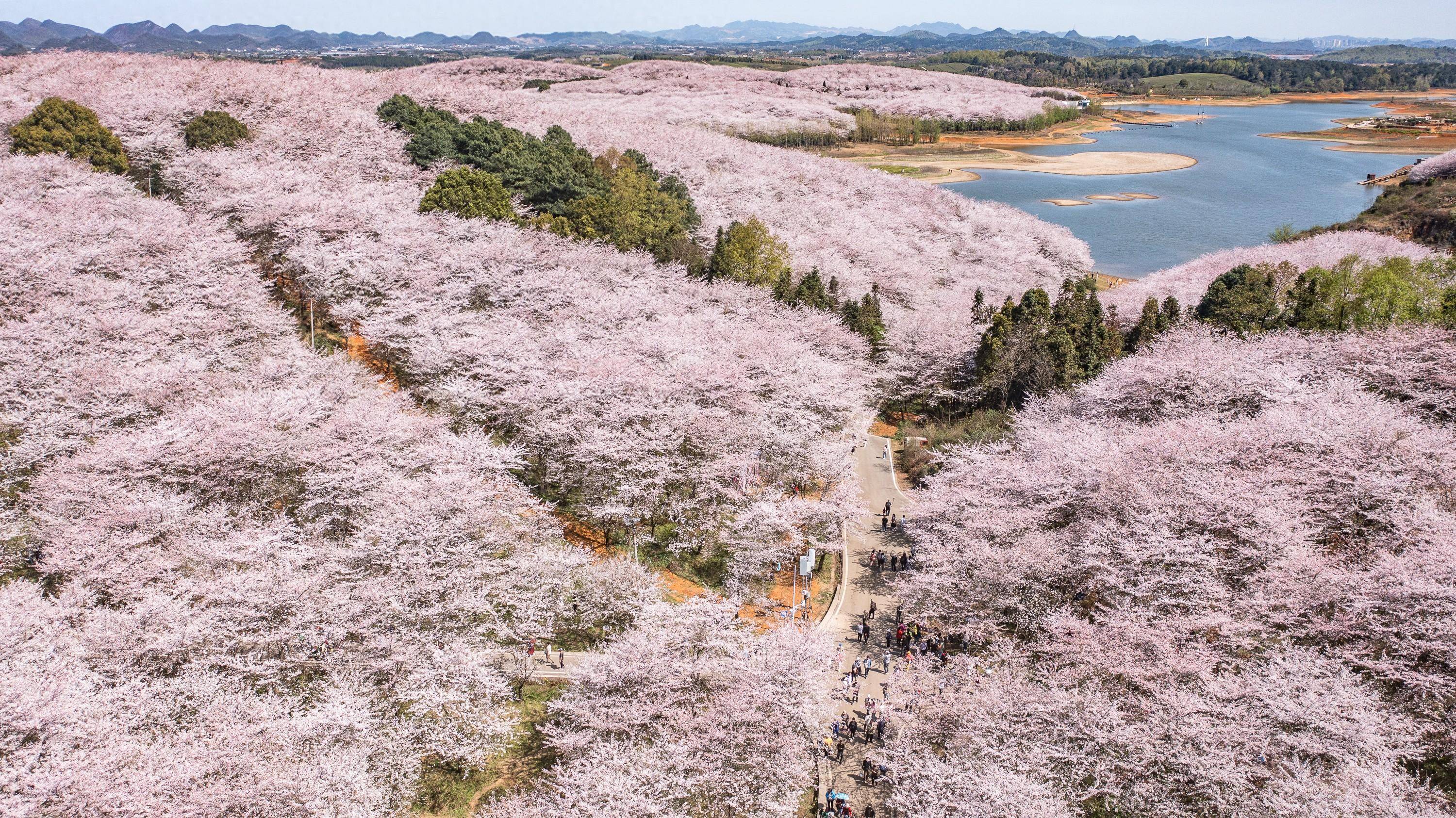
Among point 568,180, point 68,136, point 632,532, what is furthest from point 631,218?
point 68,136

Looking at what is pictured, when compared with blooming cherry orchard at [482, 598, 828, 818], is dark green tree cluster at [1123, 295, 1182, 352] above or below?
above

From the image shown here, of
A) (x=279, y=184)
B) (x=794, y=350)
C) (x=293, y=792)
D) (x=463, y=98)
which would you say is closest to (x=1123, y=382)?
(x=794, y=350)

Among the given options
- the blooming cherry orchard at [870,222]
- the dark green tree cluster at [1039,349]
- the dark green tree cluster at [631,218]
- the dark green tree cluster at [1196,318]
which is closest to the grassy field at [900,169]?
the blooming cherry orchard at [870,222]

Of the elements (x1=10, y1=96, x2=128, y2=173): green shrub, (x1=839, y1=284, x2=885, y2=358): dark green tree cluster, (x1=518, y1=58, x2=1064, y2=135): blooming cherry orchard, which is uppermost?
(x1=518, y1=58, x2=1064, y2=135): blooming cherry orchard

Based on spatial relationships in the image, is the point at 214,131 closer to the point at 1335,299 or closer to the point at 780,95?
the point at 1335,299

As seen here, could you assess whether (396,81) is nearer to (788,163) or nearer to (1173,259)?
(788,163)

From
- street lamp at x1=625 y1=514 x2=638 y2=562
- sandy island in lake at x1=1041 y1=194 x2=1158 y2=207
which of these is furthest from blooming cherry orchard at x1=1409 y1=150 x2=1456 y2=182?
street lamp at x1=625 y1=514 x2=638 y2=562

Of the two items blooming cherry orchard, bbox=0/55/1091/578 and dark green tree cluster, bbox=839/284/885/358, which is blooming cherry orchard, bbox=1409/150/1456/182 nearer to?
blooming cherry orchard, bbox=0/55/1091/578
